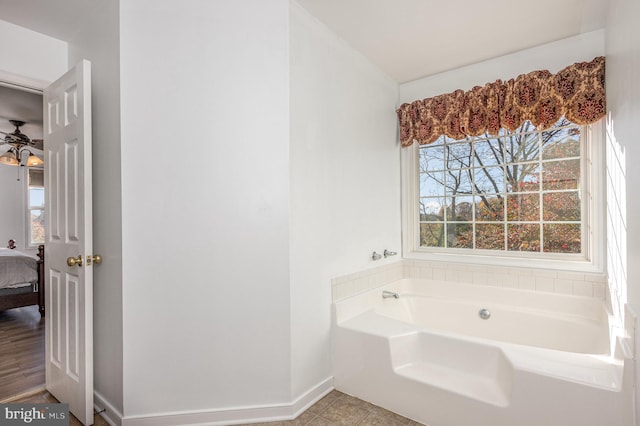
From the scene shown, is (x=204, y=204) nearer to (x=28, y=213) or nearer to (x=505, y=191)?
(x=505, y=191)

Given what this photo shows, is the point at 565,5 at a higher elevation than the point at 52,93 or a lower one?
higher

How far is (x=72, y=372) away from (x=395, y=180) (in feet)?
9.16

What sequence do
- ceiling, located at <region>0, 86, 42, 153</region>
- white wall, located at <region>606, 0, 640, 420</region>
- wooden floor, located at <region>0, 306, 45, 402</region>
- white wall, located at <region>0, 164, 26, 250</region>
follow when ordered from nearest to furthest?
white wall, located at <region>606, 0, 640, 420</region>, wooden floor, located at <region>0, 306, 45, 402</region>, ceiling, located at <region>0, 86, 42, 153</region>, white wall, located at <region>0, 164, 26, 250</region>

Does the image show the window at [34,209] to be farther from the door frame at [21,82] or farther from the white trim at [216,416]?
the white trim at [216,416]

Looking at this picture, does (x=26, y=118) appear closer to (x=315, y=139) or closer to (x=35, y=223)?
(x=35, y=223)

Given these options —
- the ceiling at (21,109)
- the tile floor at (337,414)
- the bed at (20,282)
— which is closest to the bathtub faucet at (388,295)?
the tile floor at (337,414)

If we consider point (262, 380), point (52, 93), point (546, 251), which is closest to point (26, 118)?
point (52, 93)

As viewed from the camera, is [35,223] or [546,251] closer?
[546,251]

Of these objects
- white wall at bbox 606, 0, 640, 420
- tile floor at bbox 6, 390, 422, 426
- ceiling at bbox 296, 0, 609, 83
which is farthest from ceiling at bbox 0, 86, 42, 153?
white wall at bbox 606, 0, 640, 420

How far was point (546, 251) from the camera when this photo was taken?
2.61m

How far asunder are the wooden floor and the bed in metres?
0.20

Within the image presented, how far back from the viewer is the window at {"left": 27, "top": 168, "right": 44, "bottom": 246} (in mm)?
5949

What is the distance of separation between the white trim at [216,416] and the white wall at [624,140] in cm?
164

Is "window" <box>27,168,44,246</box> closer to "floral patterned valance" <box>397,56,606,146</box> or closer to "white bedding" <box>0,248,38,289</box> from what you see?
"white bedding" <box>0,248,38,289</box>
